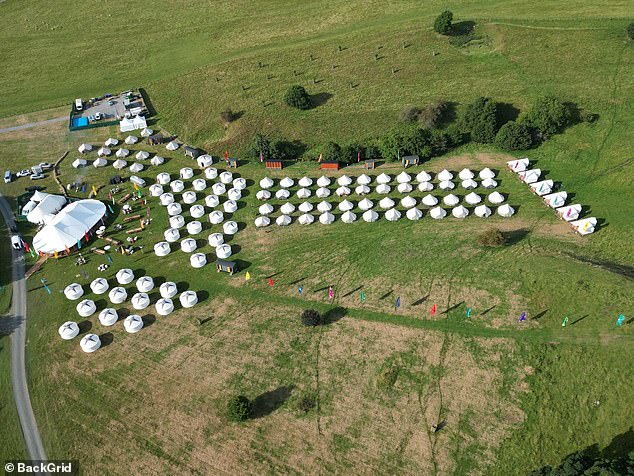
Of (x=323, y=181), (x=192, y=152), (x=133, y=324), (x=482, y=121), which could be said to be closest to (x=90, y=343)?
(x=133, y=324)

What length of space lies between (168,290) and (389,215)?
34.2 m

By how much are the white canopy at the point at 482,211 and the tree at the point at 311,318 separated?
3024 centimetres

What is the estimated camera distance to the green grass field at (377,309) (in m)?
49.5

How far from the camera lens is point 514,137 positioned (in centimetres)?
8138

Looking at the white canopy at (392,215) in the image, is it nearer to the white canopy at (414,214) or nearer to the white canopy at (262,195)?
the white canopy at (414,214)

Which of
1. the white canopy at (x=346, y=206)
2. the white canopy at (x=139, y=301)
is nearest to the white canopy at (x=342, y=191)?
the white canopy at (x=346, y=206)

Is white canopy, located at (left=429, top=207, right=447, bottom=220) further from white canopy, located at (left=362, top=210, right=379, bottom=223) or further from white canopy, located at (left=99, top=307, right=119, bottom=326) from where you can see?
white canopy, located at (left=99, top=307, right=119, bottom=326)

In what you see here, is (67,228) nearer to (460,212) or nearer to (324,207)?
(324,207)

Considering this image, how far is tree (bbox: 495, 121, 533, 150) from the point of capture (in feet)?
267

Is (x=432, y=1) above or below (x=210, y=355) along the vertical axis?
above

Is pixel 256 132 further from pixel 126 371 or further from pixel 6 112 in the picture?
pixel 6 112

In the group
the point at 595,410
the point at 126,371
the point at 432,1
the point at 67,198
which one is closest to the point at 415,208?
the point at 595,410

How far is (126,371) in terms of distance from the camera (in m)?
57.6

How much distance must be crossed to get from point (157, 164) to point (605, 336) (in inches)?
2974
